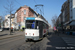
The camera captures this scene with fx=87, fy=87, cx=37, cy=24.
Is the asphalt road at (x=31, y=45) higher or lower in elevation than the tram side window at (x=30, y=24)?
lower

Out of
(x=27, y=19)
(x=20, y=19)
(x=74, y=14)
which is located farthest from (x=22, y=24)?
(x=27, y=19)

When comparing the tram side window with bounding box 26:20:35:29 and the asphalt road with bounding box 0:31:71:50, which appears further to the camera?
the tram side window with bounding box 26:20:35:29

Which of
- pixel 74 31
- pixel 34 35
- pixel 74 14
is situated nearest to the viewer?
pixel 34 35

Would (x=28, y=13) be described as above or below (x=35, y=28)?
above

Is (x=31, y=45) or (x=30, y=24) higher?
(x=30, y=24)

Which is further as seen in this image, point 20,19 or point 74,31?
point 20,19

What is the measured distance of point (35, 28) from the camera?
11.3m

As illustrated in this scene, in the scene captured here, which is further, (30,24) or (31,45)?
(30,24)

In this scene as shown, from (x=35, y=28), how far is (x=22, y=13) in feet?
127

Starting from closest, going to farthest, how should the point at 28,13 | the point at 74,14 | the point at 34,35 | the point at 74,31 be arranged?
1. the point at 34,35
2. the point at 74,31
3. the point at 74,14
4. the point at 28,13

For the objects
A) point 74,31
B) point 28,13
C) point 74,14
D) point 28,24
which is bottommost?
point 74,31

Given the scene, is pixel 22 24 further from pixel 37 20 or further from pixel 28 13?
pixel 37 20

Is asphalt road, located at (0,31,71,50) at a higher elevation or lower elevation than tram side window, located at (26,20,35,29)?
lower

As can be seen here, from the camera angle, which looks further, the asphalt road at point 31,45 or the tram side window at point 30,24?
the tram side window at point 30,24
